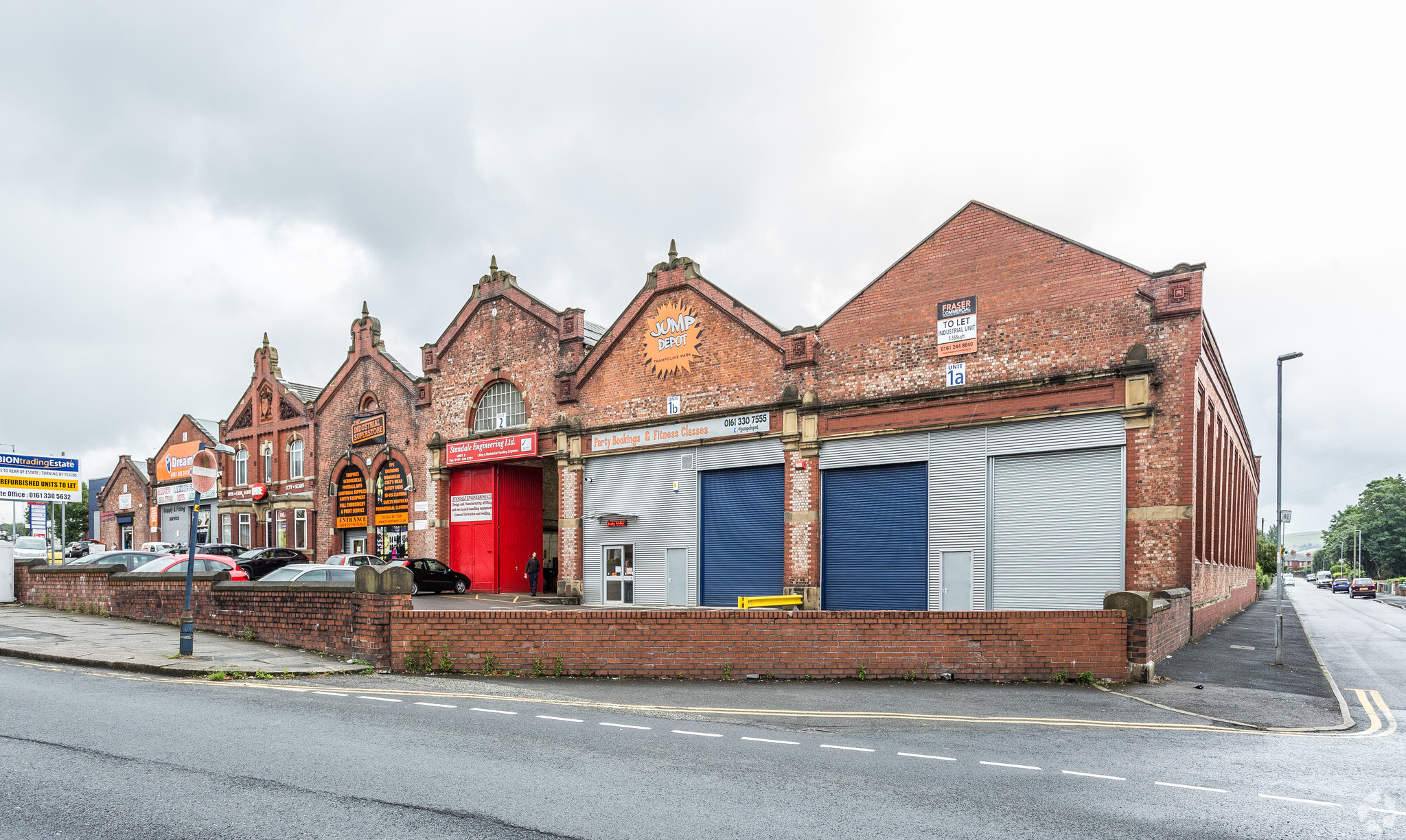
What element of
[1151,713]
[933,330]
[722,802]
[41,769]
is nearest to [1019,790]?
[722,802]

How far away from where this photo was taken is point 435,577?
3256 centimetres

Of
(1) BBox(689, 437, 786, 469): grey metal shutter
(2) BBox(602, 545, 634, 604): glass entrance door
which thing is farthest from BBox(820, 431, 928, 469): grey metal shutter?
(2) BBox(602, 545, 634, 604): glass entrance door

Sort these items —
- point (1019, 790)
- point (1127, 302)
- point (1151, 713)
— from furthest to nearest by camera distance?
point (1127, 302)
point (1151, 713)
point (1019, 790)

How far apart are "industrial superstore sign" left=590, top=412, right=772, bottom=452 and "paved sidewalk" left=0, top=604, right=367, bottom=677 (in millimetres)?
13876

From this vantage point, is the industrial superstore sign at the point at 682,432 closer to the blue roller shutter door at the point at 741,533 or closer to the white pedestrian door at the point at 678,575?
the blue roller shutter door at the point at 741,533

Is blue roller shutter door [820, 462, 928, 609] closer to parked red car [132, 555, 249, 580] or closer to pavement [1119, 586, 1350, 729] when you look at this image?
pavement [1119, 586, 1350, 729]

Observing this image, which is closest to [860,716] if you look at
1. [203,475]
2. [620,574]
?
[203,475]

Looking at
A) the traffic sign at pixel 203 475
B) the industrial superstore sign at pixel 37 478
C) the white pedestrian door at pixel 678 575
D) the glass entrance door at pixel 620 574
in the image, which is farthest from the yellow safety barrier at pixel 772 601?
the industrial superstore sign at pixel 37 478

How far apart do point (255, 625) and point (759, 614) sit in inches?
399

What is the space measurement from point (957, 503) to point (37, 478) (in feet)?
101

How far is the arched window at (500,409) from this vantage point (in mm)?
33062

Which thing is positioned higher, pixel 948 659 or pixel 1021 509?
pixel 1021 509

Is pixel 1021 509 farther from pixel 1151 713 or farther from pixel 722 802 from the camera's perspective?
pixel 722 802

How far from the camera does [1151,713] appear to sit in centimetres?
1185
